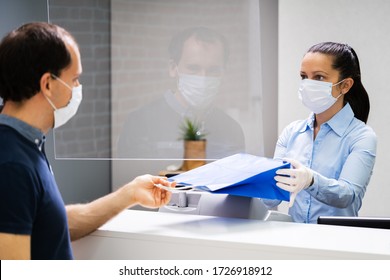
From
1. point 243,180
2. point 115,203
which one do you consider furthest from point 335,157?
point 115,203

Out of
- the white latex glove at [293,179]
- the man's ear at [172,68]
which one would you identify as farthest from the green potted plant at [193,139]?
the white latex glove at [293,179]

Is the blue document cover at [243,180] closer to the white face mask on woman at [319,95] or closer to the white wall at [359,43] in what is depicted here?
the white face mask on woman at [319,95]

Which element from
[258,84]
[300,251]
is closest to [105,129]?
[258,84]

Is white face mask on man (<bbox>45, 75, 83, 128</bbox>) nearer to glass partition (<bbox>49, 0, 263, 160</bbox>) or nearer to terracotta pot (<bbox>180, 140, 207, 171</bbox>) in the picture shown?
glass partition (<bbox>49, 0, 263, 160</bbox>)

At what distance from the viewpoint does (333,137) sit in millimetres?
1868

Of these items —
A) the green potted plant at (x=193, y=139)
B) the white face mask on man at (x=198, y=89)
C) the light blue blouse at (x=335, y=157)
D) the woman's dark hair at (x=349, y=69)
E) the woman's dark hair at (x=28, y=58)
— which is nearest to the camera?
the woman's dark hair at (x=28, y=58)

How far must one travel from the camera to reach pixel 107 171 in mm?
3762

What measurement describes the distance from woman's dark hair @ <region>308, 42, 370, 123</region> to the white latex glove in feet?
2.15

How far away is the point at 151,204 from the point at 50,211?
0.98 ft

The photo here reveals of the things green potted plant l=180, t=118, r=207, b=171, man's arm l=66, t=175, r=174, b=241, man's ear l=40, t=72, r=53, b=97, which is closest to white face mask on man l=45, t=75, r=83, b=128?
man's ear l=40, t=72, r=53, b=97

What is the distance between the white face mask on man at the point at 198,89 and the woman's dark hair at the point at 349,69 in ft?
1.57

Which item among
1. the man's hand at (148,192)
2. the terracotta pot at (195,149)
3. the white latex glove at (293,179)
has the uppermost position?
the white latex glove at (293,179)

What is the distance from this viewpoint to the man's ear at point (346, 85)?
6.44 feet

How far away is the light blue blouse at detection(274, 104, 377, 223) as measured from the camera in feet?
5.55
